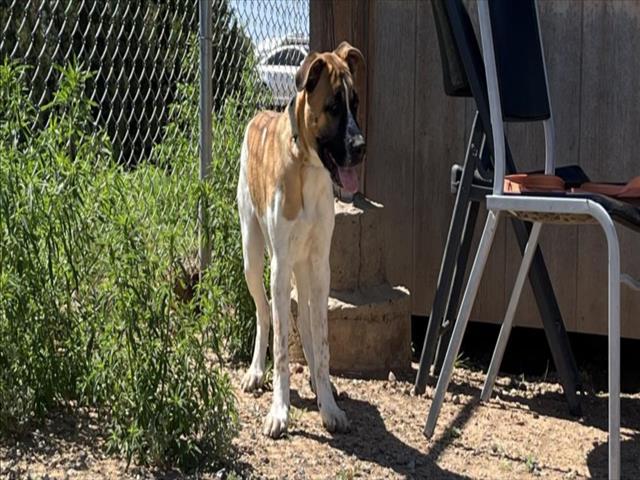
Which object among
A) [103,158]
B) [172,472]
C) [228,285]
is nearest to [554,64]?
[228,285]

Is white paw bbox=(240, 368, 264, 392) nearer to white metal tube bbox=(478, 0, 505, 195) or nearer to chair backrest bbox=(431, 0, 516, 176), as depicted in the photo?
chair backrest bbox=(431, 0, 516, 176)

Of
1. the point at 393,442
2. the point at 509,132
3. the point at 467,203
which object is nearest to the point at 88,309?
the point at 393,442

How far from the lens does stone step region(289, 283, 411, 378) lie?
5.45 m

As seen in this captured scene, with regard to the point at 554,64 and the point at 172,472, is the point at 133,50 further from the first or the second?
the point at 172,472

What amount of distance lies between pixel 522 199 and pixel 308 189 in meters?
1.02

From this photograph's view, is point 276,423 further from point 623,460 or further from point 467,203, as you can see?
point 623,460

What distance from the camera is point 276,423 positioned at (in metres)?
4.50

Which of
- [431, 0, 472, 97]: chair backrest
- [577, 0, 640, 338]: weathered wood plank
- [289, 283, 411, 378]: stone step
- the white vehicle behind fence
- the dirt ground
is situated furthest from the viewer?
the white vehicle behind fence

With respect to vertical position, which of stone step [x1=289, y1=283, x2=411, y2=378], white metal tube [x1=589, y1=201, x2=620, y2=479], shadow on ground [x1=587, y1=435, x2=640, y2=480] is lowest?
shadow on ground [x1=587, y1=435, x2=640, y2=480]

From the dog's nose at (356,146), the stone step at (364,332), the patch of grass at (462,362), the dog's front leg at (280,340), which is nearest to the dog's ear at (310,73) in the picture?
the dog's nose at (356,146)

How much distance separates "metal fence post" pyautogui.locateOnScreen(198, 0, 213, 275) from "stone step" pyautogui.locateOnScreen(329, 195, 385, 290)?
66cm

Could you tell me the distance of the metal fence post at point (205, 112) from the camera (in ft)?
18.2

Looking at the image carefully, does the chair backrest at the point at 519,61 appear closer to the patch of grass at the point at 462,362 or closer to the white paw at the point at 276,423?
the white paw at the point at 276,423

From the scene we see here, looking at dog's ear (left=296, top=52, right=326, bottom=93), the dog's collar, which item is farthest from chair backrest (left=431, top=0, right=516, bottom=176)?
the dog's collar
